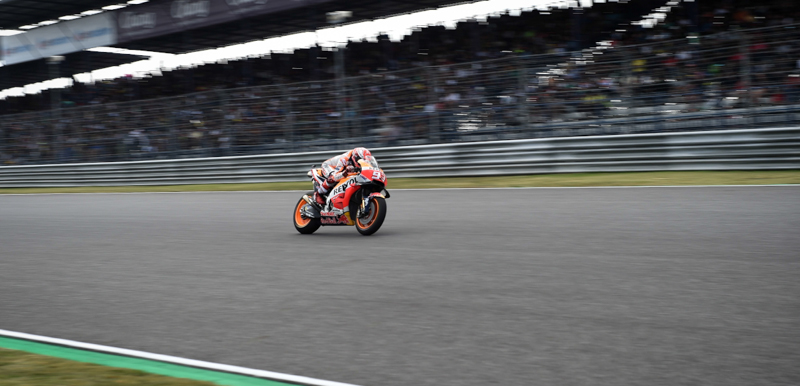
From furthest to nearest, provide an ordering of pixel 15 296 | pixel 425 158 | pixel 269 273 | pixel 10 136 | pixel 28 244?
pixel 10 136, pixel 425 158, pixel 28 244, pixel 269 273, pixel 15 296

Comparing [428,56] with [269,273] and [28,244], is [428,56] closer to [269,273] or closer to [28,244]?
[28,244]

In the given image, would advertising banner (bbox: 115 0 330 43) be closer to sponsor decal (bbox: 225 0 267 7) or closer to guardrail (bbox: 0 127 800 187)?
Result: sponsor decal (bbox: 225 0 267 7)

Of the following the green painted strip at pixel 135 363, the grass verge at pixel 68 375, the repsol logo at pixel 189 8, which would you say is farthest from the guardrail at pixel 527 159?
the grass verge at pixel 68 375

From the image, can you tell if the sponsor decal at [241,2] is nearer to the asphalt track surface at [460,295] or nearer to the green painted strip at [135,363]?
the asphalt track surface at [460,295]

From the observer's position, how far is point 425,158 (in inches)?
654

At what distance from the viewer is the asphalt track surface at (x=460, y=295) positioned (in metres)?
3.26

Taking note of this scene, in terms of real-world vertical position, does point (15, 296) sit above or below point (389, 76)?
below

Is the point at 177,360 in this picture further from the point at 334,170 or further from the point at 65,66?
the point at 65,66

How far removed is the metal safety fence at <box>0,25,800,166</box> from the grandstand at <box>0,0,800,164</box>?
28 mm

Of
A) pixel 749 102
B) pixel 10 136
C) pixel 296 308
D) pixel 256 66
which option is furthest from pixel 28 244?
pixel 256 66

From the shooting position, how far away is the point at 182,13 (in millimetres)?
27875

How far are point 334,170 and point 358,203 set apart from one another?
0.50m

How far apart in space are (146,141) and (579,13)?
12934 millimetres

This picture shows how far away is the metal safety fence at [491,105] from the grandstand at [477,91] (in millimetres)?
28
